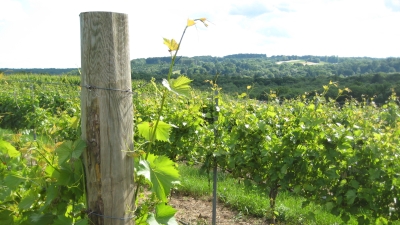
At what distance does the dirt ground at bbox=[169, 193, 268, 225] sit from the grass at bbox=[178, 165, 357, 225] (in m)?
0.11

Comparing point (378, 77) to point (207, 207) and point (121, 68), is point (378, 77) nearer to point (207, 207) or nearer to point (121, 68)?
point (207, 207)

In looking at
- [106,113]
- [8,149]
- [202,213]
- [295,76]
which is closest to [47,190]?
[8,149]

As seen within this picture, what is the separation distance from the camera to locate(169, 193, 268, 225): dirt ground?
4480 millimetres

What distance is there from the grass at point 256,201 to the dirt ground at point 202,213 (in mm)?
108

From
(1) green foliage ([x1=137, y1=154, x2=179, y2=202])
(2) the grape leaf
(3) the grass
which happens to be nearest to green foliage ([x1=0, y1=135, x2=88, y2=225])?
(2) the grape leaf

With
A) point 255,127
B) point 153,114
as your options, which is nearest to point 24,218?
point 255,127

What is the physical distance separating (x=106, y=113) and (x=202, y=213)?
3.32 m

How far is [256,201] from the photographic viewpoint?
Answer: 16.0ft

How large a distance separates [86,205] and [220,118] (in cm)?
246

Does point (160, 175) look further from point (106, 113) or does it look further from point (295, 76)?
point (295, 76)

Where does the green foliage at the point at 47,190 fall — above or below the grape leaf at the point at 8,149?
below

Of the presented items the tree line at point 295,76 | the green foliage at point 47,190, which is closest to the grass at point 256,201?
the green foliage at point 47,190

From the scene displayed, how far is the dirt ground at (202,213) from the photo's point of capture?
4480 mm

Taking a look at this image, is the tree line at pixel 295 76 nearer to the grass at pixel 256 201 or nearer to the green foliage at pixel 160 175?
the grass at pixel 256 201
